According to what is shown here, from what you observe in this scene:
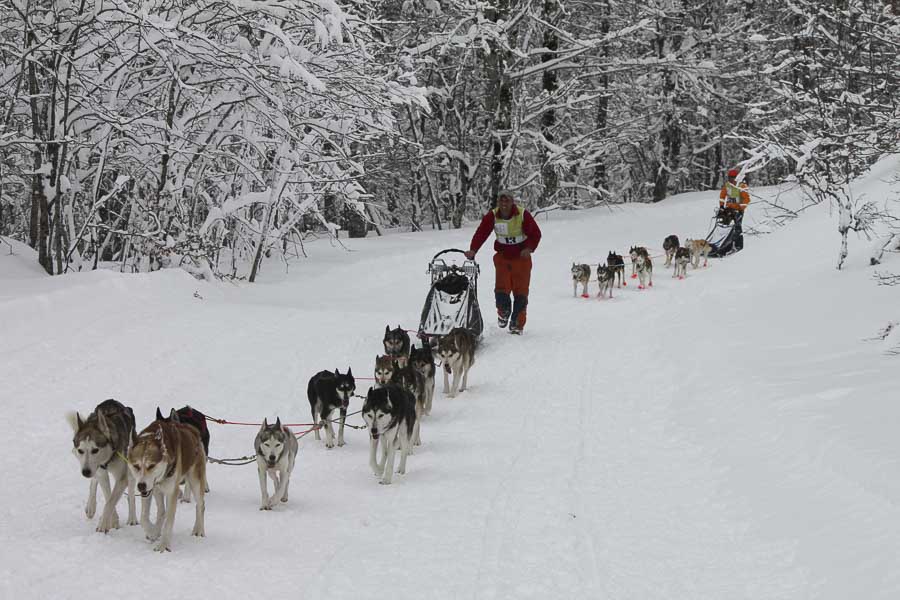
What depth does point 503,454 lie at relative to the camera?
6227 mm

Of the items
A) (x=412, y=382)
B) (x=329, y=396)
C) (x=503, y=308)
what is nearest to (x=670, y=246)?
(x=503, y=308)

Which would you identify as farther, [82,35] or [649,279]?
[649,279]

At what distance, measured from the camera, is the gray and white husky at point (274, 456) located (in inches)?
194

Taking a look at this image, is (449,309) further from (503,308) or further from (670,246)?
(670,246)

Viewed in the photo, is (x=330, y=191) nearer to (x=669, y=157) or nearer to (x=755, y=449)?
(x=755, y=449)

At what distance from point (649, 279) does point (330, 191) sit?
21.2 ft

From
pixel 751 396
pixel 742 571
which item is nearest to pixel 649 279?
pixel 751 396

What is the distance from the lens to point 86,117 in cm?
1032

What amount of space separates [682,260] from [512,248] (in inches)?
265

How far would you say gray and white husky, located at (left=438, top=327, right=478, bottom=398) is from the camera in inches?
316

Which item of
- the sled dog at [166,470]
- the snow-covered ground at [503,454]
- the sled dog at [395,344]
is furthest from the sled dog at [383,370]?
the sled dog at [166,470]

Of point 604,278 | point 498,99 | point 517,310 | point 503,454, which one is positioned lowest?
point 503,454

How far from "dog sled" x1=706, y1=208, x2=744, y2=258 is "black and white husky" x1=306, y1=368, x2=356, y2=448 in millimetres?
→ 14429

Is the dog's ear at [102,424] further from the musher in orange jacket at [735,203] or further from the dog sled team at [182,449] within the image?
the musher in orange jacket at [735,203]
